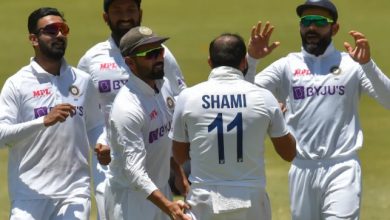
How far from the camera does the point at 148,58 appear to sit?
897cm

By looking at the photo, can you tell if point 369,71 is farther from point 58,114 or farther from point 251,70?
point 58,114

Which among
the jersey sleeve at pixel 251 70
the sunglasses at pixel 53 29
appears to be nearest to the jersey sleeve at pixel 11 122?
the sunglasses at pixel 53 29

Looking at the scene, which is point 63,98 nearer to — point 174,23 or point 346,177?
point 346,177

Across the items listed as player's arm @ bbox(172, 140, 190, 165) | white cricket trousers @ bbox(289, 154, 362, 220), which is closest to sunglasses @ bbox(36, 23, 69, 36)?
player's arm @ bbox(172, 140, 190, 165)

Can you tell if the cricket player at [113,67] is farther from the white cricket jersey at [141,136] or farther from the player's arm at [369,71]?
the player's arm at [369,71]

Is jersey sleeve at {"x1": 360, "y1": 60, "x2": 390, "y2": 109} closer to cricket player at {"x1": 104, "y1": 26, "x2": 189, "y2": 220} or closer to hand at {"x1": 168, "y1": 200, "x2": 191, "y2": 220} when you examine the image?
cricket player at {"x1": 104, "y1": 26, "x2": 189, "y2": 220}

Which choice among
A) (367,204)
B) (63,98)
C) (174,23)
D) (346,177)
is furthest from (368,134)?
(63,98)

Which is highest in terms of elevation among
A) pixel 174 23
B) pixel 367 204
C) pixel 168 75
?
pixel 168 75

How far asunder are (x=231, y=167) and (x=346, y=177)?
189 centimetres

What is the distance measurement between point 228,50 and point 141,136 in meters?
0.81

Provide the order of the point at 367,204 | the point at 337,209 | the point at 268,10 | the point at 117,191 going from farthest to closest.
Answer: the point at 268,10, the point at 367,204, the point at 337,209, the point at 117,191

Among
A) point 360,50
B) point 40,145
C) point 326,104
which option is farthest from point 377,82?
point 40,145

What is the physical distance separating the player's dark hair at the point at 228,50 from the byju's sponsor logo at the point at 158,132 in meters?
0.72

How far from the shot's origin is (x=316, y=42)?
410 inches
